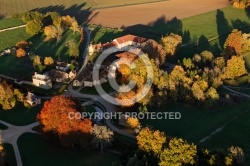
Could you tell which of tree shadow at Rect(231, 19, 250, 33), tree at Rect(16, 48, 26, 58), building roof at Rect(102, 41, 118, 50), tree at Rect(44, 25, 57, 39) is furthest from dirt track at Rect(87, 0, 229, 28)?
tree at Rect(16, 48, 26, 58)

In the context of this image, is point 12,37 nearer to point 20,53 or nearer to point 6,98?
point 20,53

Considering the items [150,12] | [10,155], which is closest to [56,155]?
[10,155]

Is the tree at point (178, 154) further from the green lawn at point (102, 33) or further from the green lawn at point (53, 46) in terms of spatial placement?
the green lawn at point (102, 33)

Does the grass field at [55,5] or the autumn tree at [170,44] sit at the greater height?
the grass field at [55,5]

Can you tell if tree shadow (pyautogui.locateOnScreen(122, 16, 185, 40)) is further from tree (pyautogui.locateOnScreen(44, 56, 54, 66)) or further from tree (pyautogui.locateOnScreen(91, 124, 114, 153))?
tree (pyautogui.locateOnScreen(91, 124, 114, 153))

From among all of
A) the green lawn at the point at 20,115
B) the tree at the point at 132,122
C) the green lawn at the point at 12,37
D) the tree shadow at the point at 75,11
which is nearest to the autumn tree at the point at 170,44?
the tree at the point at 132,122

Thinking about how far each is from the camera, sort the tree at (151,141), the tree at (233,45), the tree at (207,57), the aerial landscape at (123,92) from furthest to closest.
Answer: the tree at (233,45) → the tree at (207,57) → the aerial landscape at (123,92) → the tree at (151,141)

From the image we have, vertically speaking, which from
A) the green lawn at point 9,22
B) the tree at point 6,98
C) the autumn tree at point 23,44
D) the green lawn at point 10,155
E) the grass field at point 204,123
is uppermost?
the green lawn at point 9,22
